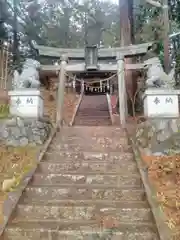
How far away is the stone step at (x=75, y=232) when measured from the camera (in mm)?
4098

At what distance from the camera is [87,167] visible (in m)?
6.48

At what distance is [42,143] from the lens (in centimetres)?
800

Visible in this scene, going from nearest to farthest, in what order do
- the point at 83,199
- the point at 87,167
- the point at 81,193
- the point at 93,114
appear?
the point at 83,199 < the point at 81,193 < the point at 87,167 < the point at 93,114

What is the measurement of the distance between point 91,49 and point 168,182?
7.39 m

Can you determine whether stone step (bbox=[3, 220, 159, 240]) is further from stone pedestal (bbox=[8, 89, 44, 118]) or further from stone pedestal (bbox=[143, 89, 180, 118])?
stone pedestal (bbox=[8, 89, 44, 118])

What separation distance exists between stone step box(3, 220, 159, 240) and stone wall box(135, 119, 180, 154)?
333 centimetres

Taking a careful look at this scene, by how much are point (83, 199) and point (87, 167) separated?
1362 millimetres

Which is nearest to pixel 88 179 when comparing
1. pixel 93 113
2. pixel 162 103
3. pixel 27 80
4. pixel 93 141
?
pixel 93 141

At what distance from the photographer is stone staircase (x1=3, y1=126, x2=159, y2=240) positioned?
13.7 feet

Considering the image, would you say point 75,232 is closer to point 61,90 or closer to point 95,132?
point 95,132

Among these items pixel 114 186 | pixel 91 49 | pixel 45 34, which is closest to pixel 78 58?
pixel 91 49

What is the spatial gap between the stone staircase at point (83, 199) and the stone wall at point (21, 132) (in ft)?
2.08

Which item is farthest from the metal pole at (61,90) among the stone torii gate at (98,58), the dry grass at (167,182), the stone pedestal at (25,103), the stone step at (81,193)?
the stone step at (81,193)

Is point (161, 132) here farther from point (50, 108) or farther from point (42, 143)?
point (50, 108)
